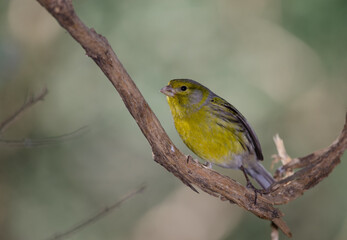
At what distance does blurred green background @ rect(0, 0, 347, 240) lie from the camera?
575cm

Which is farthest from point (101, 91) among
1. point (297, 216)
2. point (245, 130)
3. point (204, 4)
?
point (297, 216)

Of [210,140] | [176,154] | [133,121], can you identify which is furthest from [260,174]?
[133,121]

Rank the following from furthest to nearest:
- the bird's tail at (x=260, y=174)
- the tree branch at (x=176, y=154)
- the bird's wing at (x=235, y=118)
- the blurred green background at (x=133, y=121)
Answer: the blurred green background at (x=133, y=121) < the bird's tail at (x=260, y=174) < the bird's wing at (x=235, y=118) < the tree branch at (x=176, y=154)

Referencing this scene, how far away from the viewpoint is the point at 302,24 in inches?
229

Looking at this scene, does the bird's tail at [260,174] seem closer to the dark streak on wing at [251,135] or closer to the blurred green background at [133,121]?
the dark streak on wing at [251,135]

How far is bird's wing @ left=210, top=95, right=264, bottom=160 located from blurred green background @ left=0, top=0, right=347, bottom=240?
153 cm

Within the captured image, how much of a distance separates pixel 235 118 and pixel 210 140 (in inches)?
14.2

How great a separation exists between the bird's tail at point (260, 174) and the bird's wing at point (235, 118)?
0.09 m


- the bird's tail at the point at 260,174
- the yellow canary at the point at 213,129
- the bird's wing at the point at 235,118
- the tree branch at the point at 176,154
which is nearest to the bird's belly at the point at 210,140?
the yellow canary at the point at 213,129

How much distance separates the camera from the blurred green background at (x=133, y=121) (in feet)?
18.9

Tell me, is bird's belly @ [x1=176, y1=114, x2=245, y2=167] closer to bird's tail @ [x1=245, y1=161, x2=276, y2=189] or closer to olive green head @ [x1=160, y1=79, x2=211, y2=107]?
olive green head @ [x1=160, y1=79, x2=211, y2=107]

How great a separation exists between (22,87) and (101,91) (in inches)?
36.4

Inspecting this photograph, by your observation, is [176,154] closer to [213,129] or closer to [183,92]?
[213,129]

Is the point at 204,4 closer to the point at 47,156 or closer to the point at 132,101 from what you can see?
the point at 47,156
